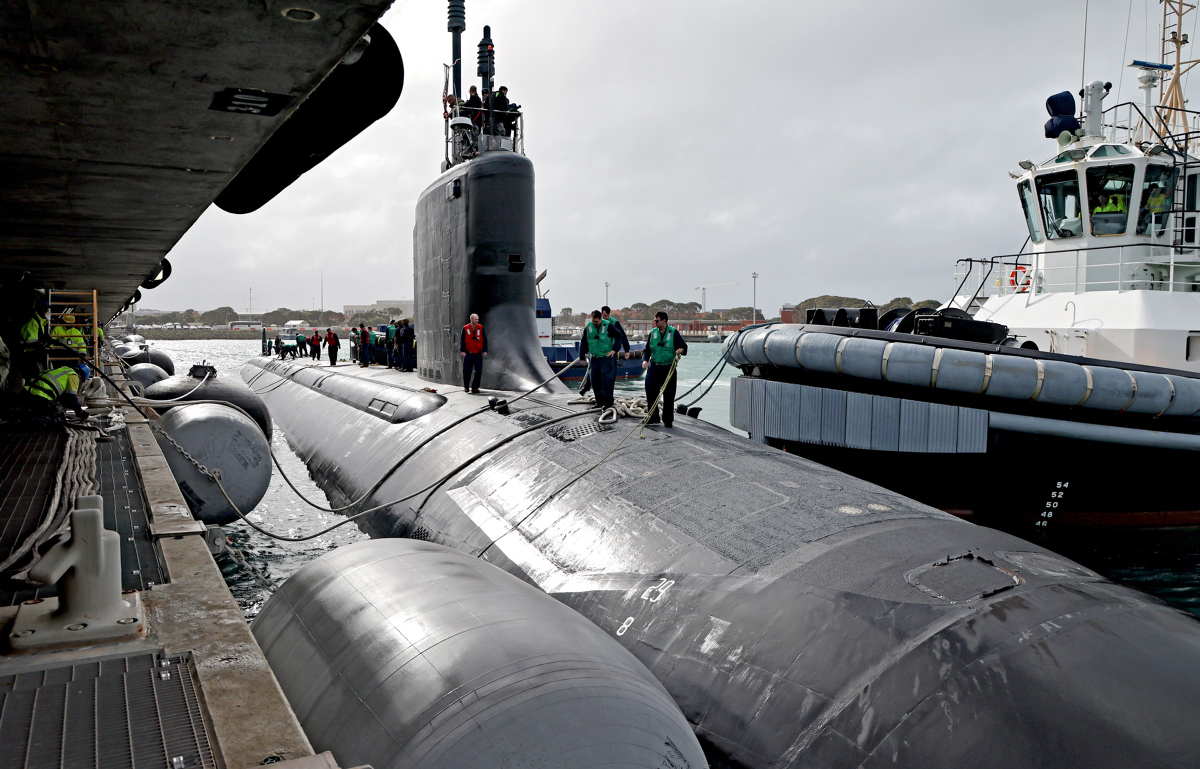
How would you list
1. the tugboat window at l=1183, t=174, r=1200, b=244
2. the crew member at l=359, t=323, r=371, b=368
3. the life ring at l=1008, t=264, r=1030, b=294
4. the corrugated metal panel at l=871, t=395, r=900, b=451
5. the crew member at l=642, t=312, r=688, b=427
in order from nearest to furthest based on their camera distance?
the crew member at l=642, t=312, r=688, b=427, the corrugated metal panel at l=871, t=395, r=900, b=451, the tugboat window at l=1183, t=174, r=1200, b=244, the life ring at l=1008, t=264, r=1030, b=294, the crew member at l=359, t=323, r=371, b=368

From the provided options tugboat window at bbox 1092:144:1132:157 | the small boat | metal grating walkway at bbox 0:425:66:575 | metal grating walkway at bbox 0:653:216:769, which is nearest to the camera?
metal grating walkway at bbox 0:653:216:769

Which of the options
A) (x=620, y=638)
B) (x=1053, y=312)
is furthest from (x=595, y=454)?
(x=1053, y=312)

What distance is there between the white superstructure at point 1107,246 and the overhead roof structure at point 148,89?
460 inches

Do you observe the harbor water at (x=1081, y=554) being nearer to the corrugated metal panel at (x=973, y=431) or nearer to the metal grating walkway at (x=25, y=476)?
the corrugated metal panel at (x=973, y=431)

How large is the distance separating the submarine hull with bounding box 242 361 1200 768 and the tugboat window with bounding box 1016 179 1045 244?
10.5 m

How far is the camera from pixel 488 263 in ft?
33.3

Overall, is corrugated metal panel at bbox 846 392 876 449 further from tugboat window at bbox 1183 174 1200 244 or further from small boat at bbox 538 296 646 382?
small boat at bbox 538 296 646 382

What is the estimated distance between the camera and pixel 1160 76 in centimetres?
1545

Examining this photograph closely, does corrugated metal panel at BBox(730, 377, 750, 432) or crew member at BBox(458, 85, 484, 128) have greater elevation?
crew member at BBox(458, 85, 484, 128)

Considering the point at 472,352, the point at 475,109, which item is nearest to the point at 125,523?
the point at 472,352

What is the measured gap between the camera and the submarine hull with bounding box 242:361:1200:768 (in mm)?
2850

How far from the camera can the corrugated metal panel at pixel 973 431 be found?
8.77 metres

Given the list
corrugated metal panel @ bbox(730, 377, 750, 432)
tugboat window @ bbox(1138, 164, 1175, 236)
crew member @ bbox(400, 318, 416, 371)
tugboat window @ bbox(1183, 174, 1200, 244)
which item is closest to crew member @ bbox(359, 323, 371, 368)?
crew member @ bbox(400, 318, 416, 371)

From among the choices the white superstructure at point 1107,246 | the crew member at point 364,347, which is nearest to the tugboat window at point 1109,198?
the white superstructure at point 1107,246
